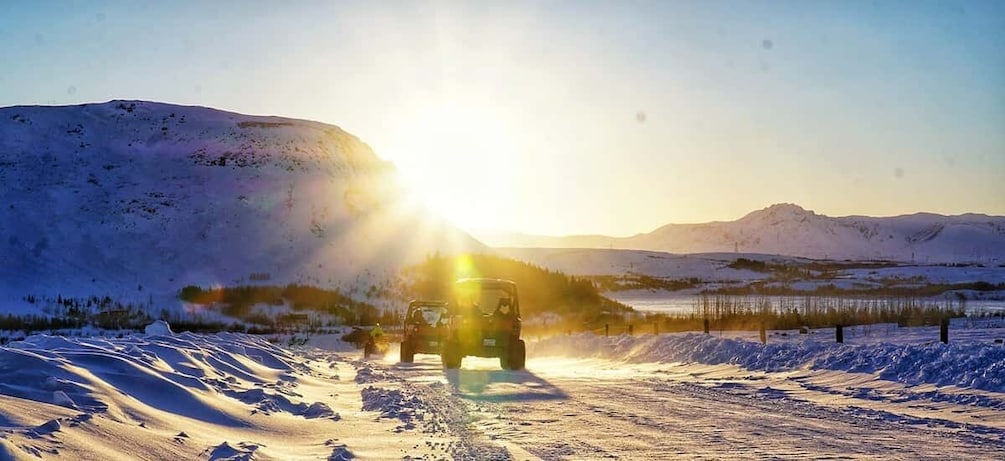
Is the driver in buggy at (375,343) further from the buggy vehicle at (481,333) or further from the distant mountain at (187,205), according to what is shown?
the distant mountain at (187,205)

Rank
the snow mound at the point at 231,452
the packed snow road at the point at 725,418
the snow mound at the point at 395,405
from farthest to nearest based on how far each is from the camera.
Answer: the snow mound at the point at 395,405, the packed snow road at the point at 725,418, the snow mound at the point at 231,452

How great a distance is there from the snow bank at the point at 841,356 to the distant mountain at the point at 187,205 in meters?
53.7

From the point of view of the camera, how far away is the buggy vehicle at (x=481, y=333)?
2634cm

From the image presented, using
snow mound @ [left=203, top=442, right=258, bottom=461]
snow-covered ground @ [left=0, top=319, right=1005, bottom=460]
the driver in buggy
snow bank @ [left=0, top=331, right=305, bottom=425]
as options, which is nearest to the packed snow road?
snow-covered ground @ [left=0, top=319, right=1005, bottom=460]

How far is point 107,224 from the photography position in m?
87.9

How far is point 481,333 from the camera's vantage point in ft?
86.5

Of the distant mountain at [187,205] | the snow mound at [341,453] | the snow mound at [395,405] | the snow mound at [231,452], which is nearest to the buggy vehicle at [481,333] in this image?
the snow mound at [395,405]

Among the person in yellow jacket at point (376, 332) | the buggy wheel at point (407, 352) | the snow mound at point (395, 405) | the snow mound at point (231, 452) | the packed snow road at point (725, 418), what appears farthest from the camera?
the person in yellow jacket at point (376, 332)

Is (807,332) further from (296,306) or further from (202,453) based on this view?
(296,306)

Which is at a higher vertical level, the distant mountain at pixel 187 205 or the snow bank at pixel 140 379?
the distant mountain at pixel 187 205

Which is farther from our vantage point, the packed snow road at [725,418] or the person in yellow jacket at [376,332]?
the person in yellow jacket at [376,332]

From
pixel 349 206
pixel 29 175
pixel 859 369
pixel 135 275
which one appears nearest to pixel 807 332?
pixel 859 369

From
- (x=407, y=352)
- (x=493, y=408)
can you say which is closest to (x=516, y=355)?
(x=407, y=352)

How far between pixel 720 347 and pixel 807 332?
8.11m
